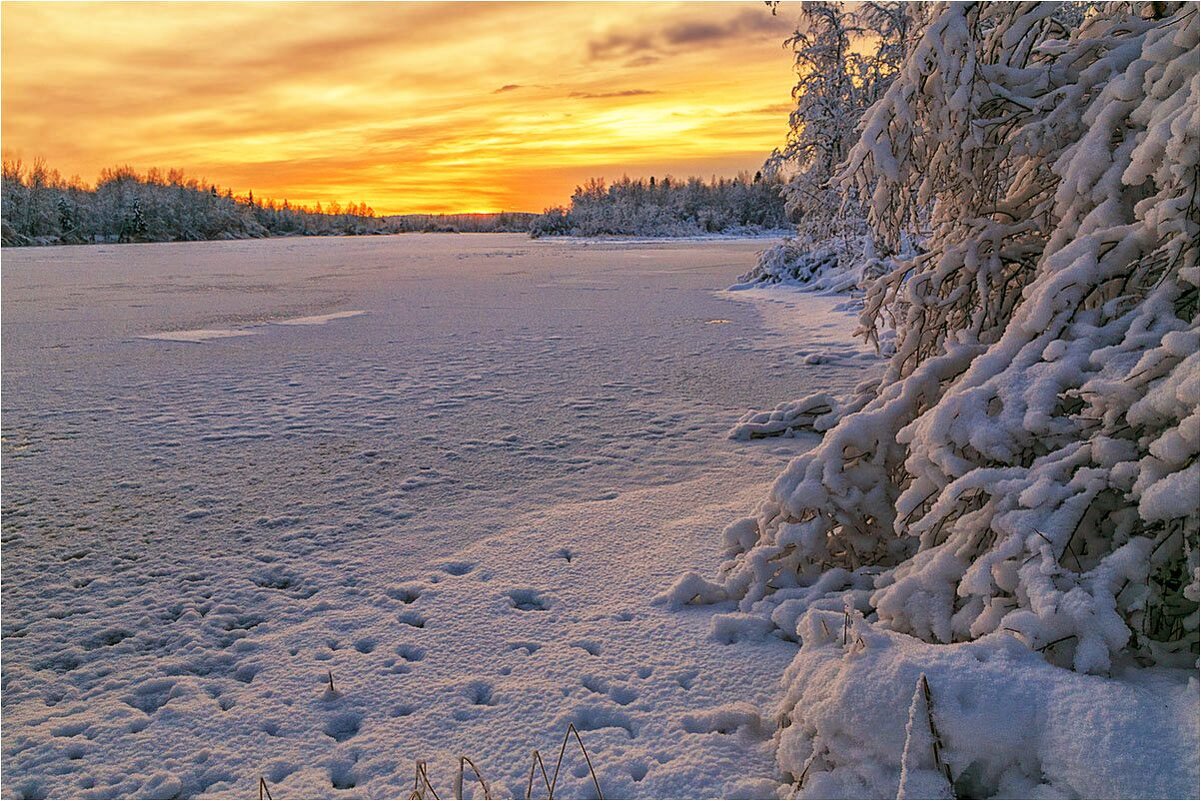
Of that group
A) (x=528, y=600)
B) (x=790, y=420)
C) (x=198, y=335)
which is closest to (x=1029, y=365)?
(x=528, y=600)

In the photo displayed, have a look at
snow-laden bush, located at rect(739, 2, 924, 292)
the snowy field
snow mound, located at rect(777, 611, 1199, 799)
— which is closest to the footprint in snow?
the snowy field

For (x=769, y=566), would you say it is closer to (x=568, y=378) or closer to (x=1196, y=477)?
(x=1196, y=477)

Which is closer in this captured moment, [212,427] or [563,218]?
[212,427]

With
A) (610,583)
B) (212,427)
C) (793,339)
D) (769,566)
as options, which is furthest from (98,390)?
(793,339)

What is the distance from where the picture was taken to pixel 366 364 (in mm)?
11820

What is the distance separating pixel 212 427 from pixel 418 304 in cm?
1271

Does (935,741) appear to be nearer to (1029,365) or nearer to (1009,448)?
(1009,448)

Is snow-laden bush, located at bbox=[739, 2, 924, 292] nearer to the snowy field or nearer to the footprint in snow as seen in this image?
the snowy field

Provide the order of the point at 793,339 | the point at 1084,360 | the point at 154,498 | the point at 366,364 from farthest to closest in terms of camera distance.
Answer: the point at 793,339 < the point at 366,364 < the point at 154,498 < the point at 1084,360

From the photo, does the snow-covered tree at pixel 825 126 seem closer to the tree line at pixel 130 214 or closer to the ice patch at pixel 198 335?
the ice patch at pixel 198 335

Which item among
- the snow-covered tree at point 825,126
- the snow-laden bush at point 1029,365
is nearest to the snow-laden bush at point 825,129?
the snow-covered tree at point 825,126

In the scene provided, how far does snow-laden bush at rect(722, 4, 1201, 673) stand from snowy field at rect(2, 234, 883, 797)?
88 cm

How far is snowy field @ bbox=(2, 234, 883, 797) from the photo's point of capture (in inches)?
123

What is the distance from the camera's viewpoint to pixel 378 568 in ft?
15.9
